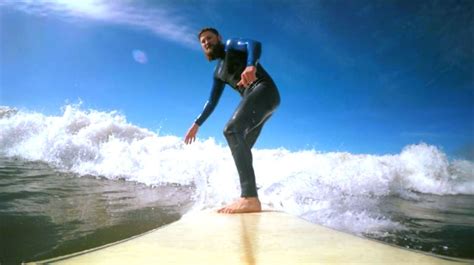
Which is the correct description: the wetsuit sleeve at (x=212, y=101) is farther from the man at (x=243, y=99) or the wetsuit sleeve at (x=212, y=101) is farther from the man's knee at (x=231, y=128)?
the man's knee at (x=231, y=128)

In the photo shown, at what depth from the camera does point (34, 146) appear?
13.3 ft

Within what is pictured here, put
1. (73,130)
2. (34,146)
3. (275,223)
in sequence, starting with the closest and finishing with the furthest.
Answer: (275,223) < (34,146) < (73,130)

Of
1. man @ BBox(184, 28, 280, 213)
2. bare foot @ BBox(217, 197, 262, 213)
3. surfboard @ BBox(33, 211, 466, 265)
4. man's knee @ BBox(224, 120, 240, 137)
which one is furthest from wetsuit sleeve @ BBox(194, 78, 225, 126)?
surfboard @ BBox(33, 211, 466, 265)

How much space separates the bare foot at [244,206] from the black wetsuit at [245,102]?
22mm

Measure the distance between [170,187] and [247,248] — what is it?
288 centimetres

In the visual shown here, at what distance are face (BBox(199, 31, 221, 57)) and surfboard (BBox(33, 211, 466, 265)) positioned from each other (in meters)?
0.88

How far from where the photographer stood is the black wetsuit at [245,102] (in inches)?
66.2

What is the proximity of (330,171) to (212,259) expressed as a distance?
416 cm

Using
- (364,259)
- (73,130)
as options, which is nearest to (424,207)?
(364,259)

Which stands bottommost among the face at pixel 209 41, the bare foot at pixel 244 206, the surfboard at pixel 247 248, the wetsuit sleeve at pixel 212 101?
the surfboard at pixel 247 248

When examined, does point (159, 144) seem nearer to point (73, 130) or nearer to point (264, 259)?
point (73, 130)

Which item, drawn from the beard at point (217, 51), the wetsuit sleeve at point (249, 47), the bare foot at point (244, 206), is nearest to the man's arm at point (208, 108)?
the beard at point (217, 51)

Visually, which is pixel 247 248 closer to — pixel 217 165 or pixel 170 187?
pixel 170 187

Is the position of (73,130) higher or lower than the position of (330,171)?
higher
